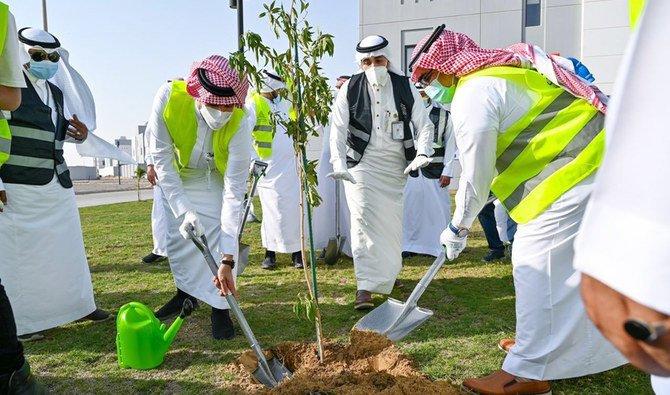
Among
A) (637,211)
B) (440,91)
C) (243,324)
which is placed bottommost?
(243,324)

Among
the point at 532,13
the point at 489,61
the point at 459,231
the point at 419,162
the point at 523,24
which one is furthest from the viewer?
the point at 532,13

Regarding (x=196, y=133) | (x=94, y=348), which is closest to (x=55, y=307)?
(x=94, y=348)

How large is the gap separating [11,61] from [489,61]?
83.5 inches

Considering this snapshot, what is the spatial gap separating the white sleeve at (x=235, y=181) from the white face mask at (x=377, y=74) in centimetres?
123

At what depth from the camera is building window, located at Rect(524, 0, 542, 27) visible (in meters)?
16.5

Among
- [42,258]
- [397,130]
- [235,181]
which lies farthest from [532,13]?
[42,258]

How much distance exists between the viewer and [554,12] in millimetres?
16156

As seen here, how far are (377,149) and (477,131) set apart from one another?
185 centimetres

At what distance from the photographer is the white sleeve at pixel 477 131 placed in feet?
8.01

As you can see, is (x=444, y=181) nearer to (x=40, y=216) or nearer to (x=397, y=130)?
(x=397, y=130)

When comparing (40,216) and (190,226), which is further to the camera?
(40,216)

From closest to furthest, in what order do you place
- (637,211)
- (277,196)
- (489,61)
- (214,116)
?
(637,211), (489,61), (214,116), (277,196)

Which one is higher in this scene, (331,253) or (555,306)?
(555,306)

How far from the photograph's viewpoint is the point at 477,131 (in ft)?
7.99
